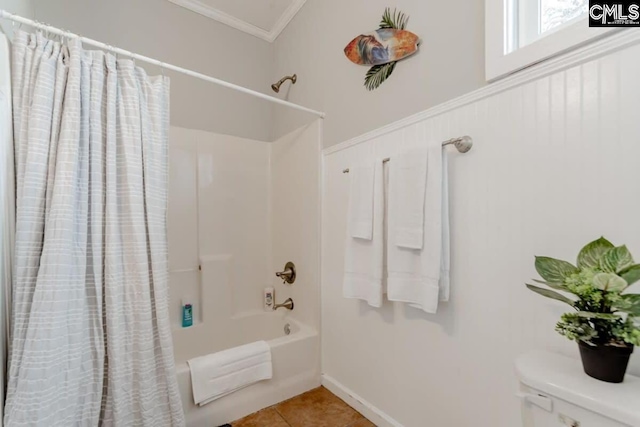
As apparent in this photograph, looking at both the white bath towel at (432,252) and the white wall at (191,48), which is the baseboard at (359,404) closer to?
the white bath towel at (432,252)

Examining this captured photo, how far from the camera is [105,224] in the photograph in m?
1.17

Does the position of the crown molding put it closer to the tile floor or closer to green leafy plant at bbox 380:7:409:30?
green leafy plant at bbox 380:7:409:30

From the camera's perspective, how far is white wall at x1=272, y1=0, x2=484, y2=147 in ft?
3.75

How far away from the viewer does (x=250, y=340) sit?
2260 millimetres

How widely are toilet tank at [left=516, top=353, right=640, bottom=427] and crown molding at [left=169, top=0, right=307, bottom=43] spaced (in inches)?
99.1

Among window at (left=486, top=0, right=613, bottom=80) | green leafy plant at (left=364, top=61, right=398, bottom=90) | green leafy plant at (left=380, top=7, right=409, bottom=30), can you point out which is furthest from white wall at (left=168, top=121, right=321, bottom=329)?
window at (left=486, top=0, right=613, bottom=80)

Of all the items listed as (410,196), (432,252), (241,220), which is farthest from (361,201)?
(241,220)

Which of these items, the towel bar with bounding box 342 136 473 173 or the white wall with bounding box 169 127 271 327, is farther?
the white wall with bounding box 169 127 271 327

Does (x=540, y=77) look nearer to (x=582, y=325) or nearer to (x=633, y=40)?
(x=633, y=40)

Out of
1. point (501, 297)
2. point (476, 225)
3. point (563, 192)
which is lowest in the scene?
point (501, 297)

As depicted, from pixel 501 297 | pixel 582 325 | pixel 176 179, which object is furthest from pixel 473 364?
pixel 176 179

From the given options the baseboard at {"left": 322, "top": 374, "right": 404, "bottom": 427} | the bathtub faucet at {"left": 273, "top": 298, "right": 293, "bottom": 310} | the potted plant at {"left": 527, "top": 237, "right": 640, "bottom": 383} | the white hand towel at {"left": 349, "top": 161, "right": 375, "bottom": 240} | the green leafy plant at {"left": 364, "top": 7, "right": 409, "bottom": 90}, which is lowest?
the baseboard at {"left": 322, "top": 374, "right": 404, "bottom": 427}

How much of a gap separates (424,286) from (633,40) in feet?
3.12

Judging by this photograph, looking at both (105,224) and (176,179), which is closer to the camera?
(105,224)
